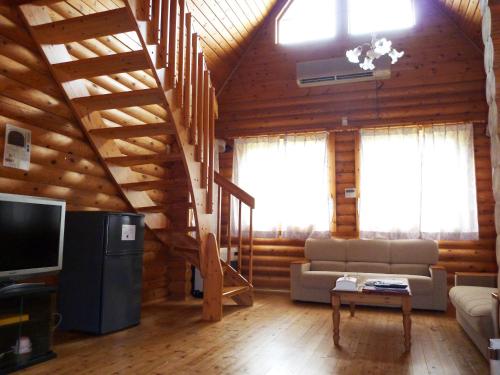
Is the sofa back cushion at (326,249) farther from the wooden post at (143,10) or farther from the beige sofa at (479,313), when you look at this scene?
the wooden post at (143,10)

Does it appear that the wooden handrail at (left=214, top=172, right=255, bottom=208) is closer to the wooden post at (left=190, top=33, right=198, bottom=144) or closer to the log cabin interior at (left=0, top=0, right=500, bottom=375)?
the log cabin interior at (left=0, top=0, right=500, bottom=375)

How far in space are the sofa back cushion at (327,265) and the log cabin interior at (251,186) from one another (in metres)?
0.07

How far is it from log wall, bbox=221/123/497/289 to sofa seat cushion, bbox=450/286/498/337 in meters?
1.88

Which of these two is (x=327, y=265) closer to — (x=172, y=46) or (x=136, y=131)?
(x=136, y=131)

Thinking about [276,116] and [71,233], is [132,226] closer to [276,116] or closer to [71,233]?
[71,233]

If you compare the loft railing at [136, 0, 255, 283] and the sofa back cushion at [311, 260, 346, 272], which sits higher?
the loft railing at [136, 0, 255, 283]

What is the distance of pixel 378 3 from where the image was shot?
615cm

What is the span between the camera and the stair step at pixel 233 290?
14.6ft

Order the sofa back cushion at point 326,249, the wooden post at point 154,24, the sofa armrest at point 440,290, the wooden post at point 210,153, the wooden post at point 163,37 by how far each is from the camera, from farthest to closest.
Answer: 1. the sofa back cushion at point 326,249
2. the sofa armrest at point 440,290
3. the wooden post at point 210,153
4. the wooden post at point 163,37
5. the wooden post at point 154,24

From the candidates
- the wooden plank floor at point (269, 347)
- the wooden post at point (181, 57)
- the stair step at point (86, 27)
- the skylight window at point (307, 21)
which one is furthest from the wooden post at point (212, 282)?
the skylight window at point (307, 21)

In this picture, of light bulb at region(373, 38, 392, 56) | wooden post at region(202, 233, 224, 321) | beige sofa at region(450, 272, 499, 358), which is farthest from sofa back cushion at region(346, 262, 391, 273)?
light bulb at region(373, 38, 392, 56)

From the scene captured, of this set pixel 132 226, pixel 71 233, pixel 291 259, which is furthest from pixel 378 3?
pixel 71 233

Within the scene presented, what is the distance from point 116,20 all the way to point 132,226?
6.05ft

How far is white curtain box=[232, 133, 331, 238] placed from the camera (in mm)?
6070
